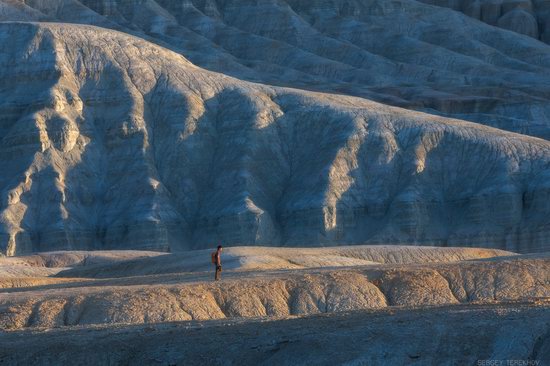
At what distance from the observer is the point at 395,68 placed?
14875 centimetres

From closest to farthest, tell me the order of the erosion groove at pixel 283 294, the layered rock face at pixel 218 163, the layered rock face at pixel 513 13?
1. the erosion groove at pixel 283 294
2. the layered rock face at pixel 218 163
3. the layered rock face at pixel 513 13

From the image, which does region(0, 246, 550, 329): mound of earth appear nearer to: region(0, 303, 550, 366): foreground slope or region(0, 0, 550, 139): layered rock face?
region(0, 303, 550, 366): foreground slope

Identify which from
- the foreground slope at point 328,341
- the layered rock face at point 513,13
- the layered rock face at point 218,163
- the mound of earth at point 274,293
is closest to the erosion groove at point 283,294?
the mound of earth at point 274,293

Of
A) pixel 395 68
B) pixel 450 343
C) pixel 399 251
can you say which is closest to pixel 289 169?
pixel 399 251

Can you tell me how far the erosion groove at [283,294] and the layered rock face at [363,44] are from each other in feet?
246

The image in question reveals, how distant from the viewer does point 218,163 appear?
338 feet

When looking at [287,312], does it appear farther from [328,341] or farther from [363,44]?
[363,44]

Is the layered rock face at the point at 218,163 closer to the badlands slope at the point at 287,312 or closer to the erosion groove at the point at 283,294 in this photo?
the badlands slope at the point at 287,312

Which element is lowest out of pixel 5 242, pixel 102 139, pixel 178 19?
pixel 5 242

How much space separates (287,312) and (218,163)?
192 feet

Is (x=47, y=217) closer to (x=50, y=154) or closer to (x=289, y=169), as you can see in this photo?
(x=50, y=154)

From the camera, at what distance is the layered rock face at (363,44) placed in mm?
132875

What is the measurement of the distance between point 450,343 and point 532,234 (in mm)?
68114

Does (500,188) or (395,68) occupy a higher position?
(395,68)
